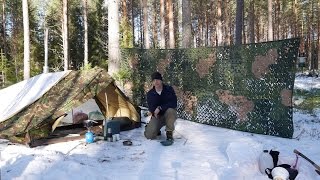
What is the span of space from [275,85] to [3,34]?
87.4 feet

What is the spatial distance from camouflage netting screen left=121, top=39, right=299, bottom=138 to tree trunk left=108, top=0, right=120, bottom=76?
110 centimetres

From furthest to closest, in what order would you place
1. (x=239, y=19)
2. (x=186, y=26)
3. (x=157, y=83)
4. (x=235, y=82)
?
(x=239, y=19), (x=186, y=26), (x=235, y=82), (x=157, y=83)

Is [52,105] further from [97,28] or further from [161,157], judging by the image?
[97,28]

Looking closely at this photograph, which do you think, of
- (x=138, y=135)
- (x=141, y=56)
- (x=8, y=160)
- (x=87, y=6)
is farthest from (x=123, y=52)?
(x=87, y=6)

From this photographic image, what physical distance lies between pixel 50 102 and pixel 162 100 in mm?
1939

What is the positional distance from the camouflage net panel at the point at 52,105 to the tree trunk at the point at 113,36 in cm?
350

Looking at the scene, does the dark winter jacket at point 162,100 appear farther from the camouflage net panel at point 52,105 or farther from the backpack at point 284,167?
the backpack at point 284,167

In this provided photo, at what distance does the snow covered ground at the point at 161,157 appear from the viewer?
4262 millimetres

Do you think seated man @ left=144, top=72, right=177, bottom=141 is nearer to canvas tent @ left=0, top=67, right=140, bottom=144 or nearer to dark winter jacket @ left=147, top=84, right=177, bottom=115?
dark winter jacket @ left=147, top=84, right=177, bottom=115

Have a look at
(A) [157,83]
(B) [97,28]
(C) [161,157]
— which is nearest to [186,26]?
(A) [157,83]

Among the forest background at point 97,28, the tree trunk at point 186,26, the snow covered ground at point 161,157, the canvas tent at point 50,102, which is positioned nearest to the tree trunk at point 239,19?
the forest background at point 97,28

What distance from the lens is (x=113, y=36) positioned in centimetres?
1005

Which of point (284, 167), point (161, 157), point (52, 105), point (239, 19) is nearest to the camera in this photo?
point (284, 167)

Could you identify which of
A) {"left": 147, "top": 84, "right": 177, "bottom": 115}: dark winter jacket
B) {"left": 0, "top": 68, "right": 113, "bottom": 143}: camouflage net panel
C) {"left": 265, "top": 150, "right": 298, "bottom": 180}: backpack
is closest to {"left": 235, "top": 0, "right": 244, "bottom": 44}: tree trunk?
{"left": 147, "top": 84, "right": 177, "bottom": 115}: dark winter jacket
